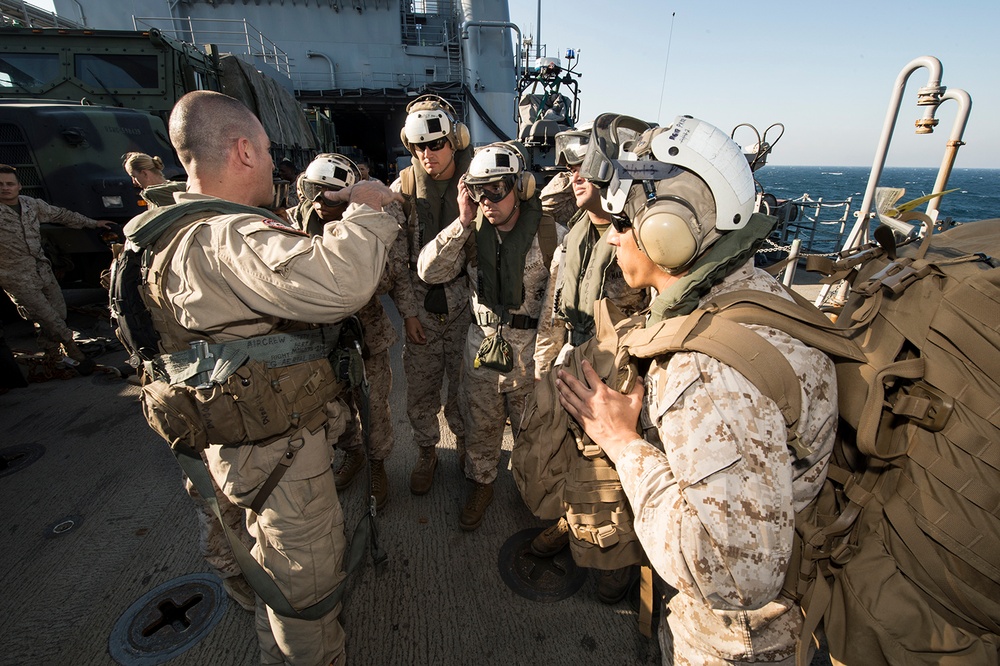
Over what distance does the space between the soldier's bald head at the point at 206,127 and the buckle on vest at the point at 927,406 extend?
2.19m

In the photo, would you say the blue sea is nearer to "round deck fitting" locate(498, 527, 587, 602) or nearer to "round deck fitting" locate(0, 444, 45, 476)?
"round deck fitting" locate(498, 527, 587, 602)

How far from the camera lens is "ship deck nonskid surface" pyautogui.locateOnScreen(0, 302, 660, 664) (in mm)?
2160

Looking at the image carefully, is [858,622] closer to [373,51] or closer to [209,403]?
[209,403]

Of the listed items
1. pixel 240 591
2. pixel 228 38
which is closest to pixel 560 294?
pixel 240 591

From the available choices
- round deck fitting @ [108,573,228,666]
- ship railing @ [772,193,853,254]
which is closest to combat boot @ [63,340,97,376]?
round deck fitting @ [108,573,228,666]

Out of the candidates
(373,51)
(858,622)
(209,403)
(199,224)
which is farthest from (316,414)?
(373,51)

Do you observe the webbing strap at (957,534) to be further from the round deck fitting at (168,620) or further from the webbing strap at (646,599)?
the round deck fitting at (168,620)

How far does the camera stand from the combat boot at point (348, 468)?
3.28 metres

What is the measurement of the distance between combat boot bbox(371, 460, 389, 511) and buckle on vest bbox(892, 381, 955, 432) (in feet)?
9.17

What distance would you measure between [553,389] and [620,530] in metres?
0.52

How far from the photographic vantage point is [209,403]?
1.57 metres

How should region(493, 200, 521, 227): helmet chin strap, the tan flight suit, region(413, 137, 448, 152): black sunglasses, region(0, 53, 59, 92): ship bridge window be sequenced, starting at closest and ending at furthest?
the tan flight suit, region(493, 200, 521, 227): helmet chin strap, region(413, 137, 448, 152): black sunglasses, region(0, 53, 59, 92): ship bridge window

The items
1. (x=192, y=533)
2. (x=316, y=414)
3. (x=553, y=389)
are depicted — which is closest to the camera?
(x=553, y=389)

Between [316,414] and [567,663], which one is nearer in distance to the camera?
[316,414]
